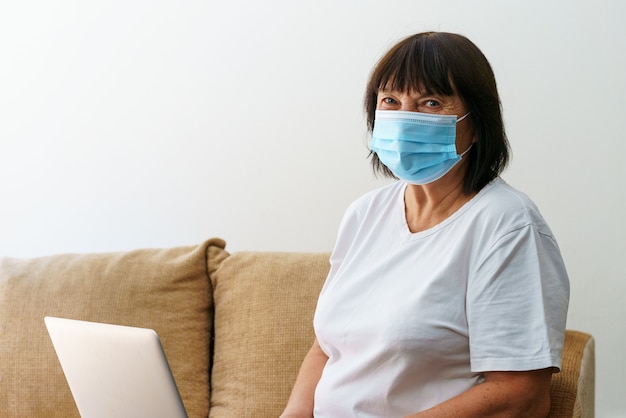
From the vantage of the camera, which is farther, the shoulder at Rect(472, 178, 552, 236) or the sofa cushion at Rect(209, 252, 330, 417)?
the sofa cushion at Rect(209, 252, 330, 417)

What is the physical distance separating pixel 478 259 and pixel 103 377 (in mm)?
652

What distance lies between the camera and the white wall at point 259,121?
240 cm

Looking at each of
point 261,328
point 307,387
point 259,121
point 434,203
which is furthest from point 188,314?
point 434,203

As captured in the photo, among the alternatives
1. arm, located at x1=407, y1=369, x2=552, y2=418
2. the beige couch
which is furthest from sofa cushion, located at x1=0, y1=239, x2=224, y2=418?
arm, located at x1=407, y1=369, x2=552, y2=418

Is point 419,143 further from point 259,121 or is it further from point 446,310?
point 259,121

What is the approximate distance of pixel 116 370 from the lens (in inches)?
53.4

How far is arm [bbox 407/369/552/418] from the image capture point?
134 centimetres

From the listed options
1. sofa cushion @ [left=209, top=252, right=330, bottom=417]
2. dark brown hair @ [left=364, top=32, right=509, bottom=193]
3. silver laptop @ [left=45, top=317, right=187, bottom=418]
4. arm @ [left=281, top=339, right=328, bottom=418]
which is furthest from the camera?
sofa cushion @ [left=209, top=252, right=330, bottom=417]

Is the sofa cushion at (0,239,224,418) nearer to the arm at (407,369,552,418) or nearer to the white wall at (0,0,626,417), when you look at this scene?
the white wall at (0,0,626,417)

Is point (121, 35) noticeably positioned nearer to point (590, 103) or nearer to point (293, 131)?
point (293, 131)

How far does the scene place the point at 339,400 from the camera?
4.92 ft

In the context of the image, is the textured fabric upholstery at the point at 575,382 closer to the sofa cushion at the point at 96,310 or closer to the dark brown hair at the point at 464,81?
the dark brown hair at the point at 464,81

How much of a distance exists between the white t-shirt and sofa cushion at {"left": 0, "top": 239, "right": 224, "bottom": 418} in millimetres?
629

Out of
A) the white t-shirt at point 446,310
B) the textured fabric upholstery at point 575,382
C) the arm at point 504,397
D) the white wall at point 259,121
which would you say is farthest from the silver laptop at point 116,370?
the white wall at point 259,121
